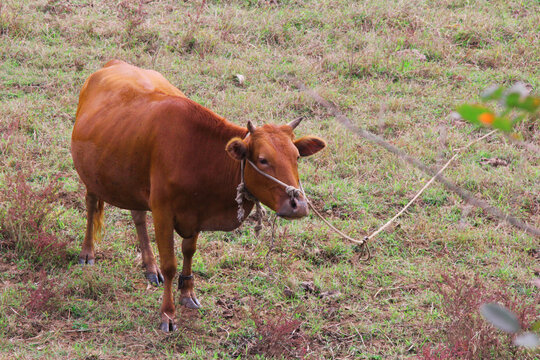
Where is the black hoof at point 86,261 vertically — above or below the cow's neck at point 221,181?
below

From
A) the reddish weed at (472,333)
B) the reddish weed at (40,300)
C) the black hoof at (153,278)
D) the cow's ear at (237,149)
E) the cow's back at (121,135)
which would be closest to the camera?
the cow's ear at (237,149)

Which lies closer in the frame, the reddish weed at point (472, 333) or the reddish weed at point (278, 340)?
the reddish weed at point (472, 333)

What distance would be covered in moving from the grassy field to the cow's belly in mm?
641

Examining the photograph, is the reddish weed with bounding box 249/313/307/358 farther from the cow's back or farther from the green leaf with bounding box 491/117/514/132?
the green leaf with bounding box 491/117/514/132

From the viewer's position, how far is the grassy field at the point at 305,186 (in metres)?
4.31

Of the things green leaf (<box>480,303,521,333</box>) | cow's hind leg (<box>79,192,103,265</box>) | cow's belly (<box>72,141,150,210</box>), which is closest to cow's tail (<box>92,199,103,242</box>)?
cow's hind leg (<box>79,192,103,265</box>)

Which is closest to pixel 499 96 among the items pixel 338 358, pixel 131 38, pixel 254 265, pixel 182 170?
pixel 182 170

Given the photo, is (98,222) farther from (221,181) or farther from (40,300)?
(221,181)

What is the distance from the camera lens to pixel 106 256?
515 cm

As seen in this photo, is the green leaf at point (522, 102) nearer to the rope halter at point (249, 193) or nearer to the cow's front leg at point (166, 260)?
the rope halter at point (249, 193)

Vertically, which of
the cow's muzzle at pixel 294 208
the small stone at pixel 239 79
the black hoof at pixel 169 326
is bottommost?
the black hoof at pixel 169 326

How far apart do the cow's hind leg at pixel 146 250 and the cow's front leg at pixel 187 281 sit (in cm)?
39

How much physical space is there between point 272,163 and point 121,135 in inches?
44.0

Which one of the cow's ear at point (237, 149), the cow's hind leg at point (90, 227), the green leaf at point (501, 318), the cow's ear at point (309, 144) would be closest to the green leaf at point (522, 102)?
Answer: the green leaf at point (501, 318)
